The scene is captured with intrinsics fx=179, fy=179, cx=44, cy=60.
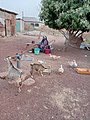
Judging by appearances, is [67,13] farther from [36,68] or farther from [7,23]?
[7,23]

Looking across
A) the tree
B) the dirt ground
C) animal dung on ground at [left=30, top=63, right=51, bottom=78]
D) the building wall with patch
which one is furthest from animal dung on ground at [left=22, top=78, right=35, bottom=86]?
the building wall with patch

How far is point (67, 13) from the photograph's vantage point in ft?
37.8

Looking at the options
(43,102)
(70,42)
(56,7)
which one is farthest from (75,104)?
(70,42)

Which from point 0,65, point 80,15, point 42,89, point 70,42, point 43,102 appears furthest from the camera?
point 70,42

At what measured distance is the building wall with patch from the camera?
2198 centimetres

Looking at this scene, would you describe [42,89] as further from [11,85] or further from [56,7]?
[56,7]

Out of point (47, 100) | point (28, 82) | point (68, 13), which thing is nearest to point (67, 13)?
point (68, 13)

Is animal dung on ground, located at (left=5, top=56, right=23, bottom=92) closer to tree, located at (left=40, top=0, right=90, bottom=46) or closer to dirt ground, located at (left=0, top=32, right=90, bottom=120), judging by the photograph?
dirt ground, located at (left=0, top=32, right=90, bottom=120)

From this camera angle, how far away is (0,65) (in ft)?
26.1

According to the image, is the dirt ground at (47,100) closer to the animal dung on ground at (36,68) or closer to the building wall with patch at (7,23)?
the animal dung on ground at (36,68)

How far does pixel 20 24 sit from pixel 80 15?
25.4 meters

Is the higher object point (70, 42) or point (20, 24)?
point (20, 24)

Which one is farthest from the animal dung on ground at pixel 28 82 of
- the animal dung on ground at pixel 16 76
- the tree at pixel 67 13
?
the tree at pixel 67 13

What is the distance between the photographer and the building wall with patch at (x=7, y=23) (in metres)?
22.0
